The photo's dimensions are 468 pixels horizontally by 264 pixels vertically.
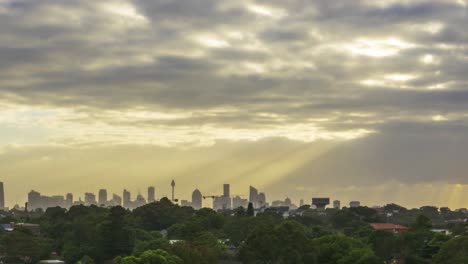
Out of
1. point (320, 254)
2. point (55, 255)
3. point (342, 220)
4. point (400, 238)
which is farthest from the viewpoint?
point (342, 220)

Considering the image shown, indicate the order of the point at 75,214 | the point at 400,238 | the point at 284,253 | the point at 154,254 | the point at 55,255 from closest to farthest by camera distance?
the point at 154,254 → the point at 284,253 → the point at 400,238 → the point at 55,255 → the point at 75,214

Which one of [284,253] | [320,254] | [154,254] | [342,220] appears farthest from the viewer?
[342,220]

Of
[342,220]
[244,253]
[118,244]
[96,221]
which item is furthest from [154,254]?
[342,220]

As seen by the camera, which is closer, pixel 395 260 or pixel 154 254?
pixel 154 254

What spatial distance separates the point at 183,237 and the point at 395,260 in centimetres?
2561

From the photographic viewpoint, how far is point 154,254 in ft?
179

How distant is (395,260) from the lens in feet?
252

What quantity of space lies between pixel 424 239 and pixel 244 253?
23.7m

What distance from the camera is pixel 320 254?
6400 cm

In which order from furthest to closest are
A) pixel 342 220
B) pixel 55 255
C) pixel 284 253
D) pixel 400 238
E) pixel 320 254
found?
pixel 342 220, pixel 55 255, pixel 400 238, pixel 320 254, pixel 284 253

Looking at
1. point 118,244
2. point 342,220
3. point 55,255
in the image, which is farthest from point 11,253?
point 342,220

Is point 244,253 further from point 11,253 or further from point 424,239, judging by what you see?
point 11,253

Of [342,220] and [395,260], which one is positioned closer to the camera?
[395,260]

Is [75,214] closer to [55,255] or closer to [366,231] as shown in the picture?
[55,255]
